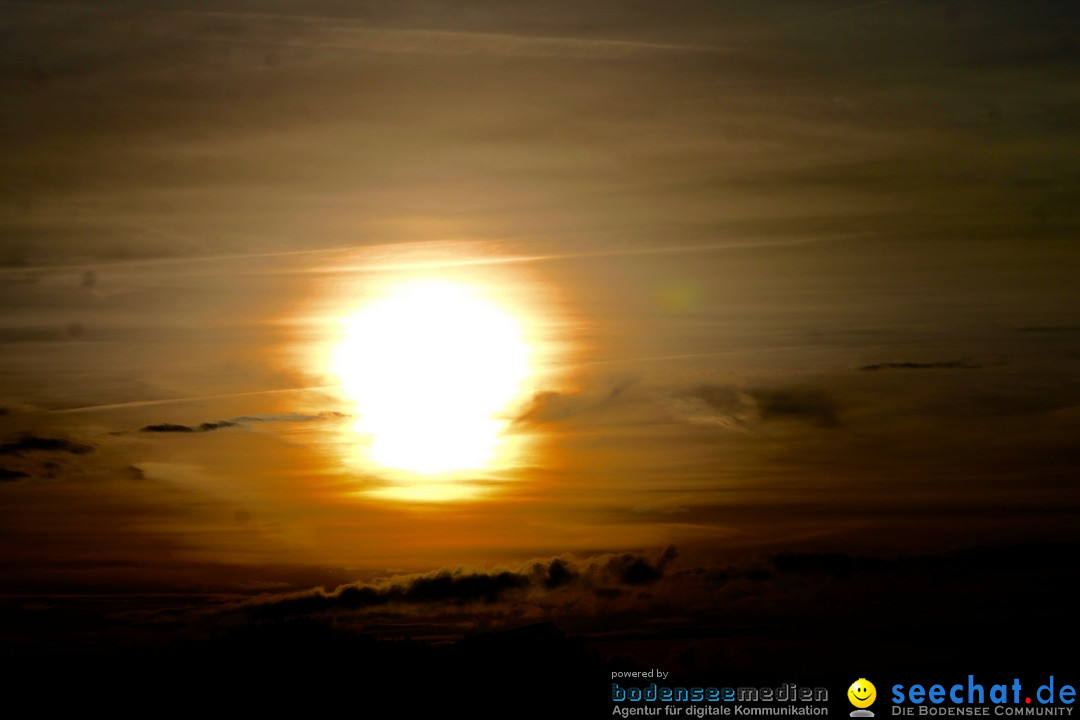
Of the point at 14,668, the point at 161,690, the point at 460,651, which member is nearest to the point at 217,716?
the point at 161,690

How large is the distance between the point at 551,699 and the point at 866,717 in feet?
318

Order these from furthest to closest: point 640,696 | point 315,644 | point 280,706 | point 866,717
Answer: point 315,644
point 280,706
point 640,696
point 866,717

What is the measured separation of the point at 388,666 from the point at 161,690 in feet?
97.1

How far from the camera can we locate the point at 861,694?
68.9 meters

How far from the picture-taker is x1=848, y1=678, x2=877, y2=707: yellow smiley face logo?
67.2m

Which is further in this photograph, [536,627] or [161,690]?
[536,627]

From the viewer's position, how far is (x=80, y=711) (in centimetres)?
12838

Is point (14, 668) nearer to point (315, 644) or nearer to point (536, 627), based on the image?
point (315, 644)

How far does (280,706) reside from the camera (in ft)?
460

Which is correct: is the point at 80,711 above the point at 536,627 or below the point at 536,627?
below

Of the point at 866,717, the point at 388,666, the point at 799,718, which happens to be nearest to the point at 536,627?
the point at 388,666

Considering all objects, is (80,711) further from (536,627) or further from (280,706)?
(536,627)

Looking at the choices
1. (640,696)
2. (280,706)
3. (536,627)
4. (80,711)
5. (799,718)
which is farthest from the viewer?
(536,627)

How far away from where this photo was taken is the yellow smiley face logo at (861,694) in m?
67.2
